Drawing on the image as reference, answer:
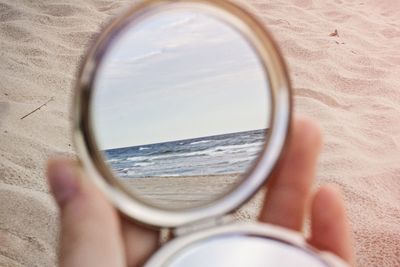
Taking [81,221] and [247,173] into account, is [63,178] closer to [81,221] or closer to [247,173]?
[81,221]

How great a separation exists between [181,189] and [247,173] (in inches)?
4.3

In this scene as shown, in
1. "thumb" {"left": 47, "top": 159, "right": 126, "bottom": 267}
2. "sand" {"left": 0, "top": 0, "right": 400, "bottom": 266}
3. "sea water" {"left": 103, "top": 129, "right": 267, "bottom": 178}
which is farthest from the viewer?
"sand" {"left": 0, "top": 0, "right": 400, "bottom": 266}

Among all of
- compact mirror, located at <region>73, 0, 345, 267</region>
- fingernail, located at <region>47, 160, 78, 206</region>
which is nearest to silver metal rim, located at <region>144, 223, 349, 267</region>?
compact mirror, located at <region>73, 0, 345, 267</region>

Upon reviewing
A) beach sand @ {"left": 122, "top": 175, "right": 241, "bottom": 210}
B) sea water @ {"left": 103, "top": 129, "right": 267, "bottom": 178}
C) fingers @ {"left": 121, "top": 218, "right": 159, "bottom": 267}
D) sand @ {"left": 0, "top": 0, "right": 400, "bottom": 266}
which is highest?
sea water @ {"left": 103, "top": 129, "right": 267, "bottom": 178}

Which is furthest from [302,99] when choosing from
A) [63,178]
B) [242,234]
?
[63,178]

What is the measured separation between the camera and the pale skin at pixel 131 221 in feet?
3.31

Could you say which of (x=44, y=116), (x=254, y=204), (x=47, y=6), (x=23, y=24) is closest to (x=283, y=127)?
(x=254, y=204)

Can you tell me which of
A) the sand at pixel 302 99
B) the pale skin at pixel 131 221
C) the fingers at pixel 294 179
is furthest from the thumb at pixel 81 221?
the sand at pixel 302 99

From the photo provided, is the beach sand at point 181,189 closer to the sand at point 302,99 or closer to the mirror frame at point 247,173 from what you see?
the mirror frame at point 247,173

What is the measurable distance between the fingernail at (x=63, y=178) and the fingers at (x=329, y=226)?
0.40 m

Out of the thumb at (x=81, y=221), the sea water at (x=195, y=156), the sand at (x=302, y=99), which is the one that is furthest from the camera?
the sand at (x=302, y=99)

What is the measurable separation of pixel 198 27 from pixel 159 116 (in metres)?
0.15

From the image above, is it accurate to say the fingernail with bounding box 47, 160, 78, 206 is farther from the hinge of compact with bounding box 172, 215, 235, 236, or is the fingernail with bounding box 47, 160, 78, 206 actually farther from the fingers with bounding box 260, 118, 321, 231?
the fingers with bounding box 260, 118, 321, 231

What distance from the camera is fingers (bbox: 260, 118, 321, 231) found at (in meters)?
1.14
